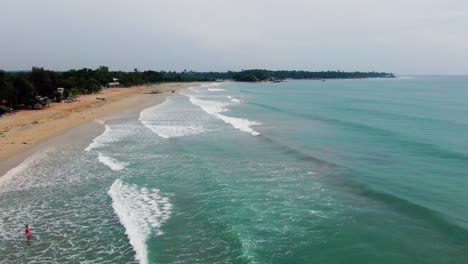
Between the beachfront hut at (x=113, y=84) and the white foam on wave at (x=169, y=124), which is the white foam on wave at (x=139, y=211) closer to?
the white foam on wave at (x=169, y=124)

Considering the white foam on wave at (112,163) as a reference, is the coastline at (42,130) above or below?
above

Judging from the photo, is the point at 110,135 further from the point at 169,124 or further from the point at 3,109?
the point at 3,109

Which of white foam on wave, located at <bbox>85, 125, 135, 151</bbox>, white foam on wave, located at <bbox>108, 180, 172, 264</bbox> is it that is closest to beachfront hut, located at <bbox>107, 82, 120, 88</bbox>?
white foam on wave, located at <bbox>85, 125, 135, 151</bbox>

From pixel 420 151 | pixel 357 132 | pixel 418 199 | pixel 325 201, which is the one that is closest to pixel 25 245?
pixel 325 201

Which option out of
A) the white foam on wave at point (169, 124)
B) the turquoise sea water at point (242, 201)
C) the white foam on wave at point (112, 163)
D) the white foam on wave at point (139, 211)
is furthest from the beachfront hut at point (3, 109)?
the white foam on wave at point (139, 211)

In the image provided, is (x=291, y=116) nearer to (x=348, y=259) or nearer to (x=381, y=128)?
(x=381, y=128)
